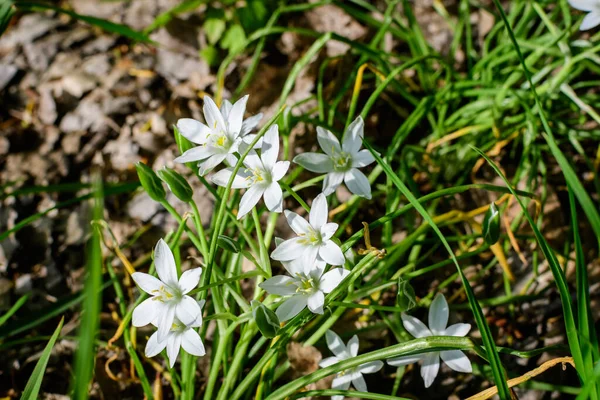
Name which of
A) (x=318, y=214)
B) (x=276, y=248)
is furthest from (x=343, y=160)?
(x=276, y=248)

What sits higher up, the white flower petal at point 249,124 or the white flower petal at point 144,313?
the white flower petal at point 249,124

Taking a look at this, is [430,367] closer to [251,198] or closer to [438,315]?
[438,315]

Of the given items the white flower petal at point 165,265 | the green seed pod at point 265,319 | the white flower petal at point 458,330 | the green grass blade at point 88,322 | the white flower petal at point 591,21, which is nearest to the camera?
the green grass blade at point 88,322

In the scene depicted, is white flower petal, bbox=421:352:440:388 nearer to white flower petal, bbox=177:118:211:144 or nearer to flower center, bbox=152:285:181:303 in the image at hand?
flower center, bbox=152:285:181:303

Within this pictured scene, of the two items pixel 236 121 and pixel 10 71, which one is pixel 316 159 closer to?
pixel 236 121

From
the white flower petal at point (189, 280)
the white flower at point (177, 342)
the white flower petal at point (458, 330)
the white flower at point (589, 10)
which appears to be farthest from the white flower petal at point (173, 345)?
the white flower at point (589, 10)

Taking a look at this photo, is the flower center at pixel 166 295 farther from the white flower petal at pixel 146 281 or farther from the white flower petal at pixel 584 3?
the white flower petal at pixel 584 3
